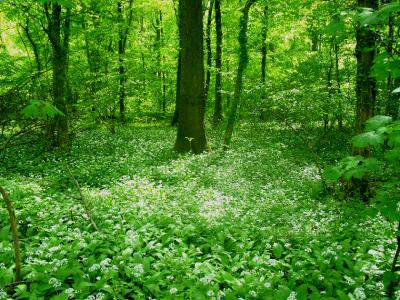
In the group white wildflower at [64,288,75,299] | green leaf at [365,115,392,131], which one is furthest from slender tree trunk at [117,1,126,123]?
green leaf at [365,115,392,131]

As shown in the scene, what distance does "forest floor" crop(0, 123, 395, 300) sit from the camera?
430cm

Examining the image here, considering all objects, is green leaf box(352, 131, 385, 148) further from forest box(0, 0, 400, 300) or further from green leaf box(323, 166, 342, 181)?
green leaf box(323, 166, 342, 181)

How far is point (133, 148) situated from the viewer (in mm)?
13867

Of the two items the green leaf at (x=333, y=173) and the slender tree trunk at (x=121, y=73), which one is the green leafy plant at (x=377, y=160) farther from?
the slender tree trunk at (x=121, y=73)

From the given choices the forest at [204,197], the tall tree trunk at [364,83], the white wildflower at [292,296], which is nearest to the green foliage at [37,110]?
the forest at [204,197]

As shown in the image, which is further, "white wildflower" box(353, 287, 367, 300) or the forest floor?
the forest floor

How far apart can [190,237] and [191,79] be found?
26.4 ft

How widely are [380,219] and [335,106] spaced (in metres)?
7.24

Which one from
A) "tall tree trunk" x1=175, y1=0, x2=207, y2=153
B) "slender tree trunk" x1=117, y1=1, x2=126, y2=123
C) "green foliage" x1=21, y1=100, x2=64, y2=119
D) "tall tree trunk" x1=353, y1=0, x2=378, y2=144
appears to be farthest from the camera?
"slender tree trunk" x1=117, y1=1, x2=126, y2=123

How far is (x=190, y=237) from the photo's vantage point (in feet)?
19.7

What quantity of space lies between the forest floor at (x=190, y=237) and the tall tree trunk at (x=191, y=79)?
2.23m

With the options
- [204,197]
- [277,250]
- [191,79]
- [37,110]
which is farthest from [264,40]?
[37,110]

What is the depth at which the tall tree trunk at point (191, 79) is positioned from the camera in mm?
12914

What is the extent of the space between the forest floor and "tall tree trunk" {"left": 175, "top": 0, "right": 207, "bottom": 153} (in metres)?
2.23
